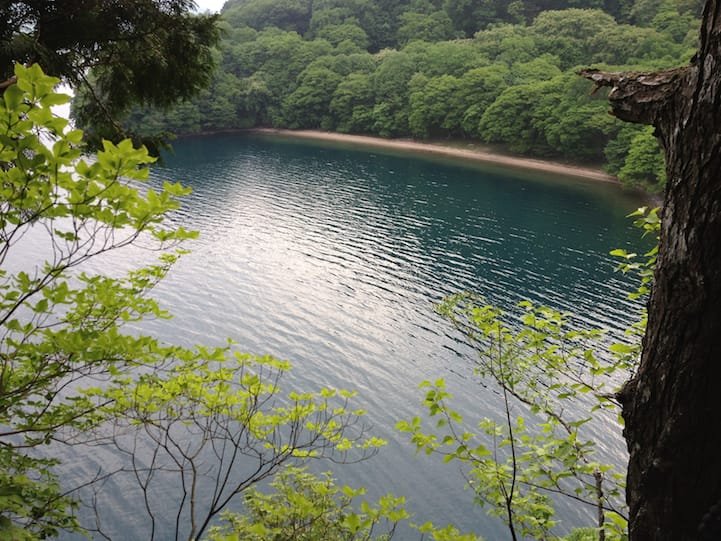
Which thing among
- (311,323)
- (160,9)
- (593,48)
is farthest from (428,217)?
(593,48)

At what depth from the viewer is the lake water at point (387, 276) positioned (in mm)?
13586

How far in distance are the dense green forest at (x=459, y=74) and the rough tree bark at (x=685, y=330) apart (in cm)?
4772

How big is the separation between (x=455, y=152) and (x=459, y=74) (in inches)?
653

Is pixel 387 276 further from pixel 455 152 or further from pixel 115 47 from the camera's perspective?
pixel 455 152

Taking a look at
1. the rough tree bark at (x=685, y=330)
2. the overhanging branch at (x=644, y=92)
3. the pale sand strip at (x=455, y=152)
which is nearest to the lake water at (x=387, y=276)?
the pale sand strip at (x=455, y=152)

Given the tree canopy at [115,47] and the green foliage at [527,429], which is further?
the tree canopy at [115,47]

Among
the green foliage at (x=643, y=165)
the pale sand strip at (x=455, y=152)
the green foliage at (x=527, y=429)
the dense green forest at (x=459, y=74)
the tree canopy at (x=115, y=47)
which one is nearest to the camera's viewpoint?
the green foliage at (x=527, y=429)

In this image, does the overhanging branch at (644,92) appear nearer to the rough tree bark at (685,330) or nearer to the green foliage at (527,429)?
the rough tree bark at (685,330)

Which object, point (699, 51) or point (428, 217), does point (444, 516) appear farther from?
point (428, 217)

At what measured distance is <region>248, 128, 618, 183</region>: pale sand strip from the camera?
53094 millimetres

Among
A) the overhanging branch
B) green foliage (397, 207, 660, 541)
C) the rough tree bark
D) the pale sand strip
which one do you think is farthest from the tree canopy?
the pale sand strip

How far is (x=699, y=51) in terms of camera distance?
5.32ft

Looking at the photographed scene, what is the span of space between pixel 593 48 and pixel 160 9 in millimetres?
76964

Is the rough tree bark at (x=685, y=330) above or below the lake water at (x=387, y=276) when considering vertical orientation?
above
